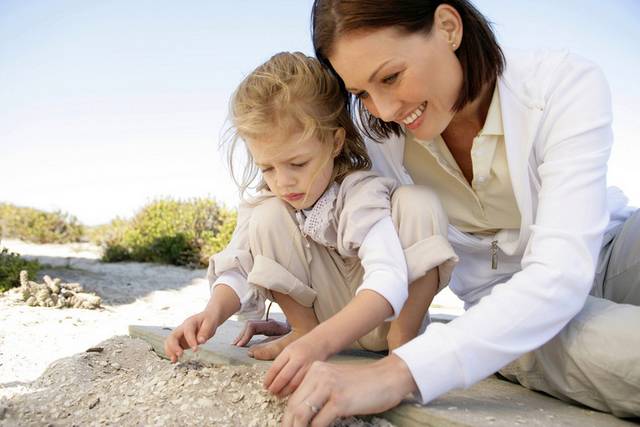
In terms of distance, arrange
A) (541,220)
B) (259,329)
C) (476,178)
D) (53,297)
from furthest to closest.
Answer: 1. (53,297)
2. (259,329)
3. (476,178)
4. (541,220)

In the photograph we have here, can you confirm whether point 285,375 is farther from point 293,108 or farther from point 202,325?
point 293,108

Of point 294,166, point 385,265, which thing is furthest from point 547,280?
point 294,166

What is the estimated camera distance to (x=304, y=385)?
159 cm

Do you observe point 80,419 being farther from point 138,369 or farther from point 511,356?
point 511,356

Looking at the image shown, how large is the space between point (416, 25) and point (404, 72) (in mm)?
151

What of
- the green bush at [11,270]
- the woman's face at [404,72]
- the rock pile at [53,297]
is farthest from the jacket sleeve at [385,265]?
the green bush at [11,270]

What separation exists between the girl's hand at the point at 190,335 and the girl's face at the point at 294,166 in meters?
0.52

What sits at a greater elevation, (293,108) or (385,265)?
(293,108)

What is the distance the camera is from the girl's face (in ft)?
7.43

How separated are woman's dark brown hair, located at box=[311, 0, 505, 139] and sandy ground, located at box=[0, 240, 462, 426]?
1.11m

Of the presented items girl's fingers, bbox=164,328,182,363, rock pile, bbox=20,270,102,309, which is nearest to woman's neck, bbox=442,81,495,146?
girl's fingers, bbox=164,328,182,363

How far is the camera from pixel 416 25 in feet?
6.42

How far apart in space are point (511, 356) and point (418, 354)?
253 mm

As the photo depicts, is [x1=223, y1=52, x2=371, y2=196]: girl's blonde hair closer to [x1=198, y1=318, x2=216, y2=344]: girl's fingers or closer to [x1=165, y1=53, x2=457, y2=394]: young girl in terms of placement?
[x1=165, y1=53, x2=457, y2=394]: young girl
